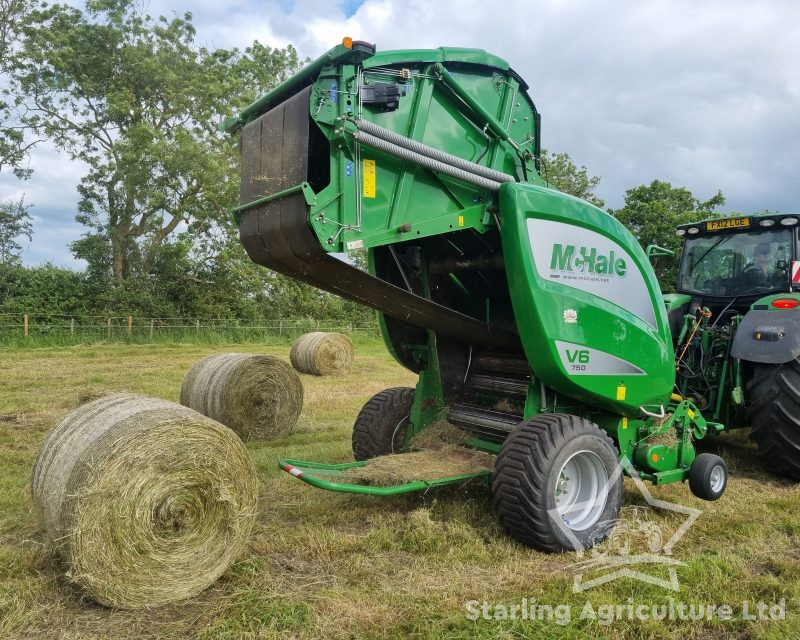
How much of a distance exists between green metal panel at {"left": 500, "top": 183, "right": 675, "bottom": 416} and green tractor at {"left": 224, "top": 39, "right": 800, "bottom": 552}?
14mm

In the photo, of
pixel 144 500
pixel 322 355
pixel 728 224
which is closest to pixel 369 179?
pixel 144 500

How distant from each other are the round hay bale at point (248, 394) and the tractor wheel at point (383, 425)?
2581 mm

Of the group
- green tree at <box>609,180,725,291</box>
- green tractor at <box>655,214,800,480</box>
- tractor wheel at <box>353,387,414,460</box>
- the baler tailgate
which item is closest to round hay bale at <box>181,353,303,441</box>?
tractor wheel at <box>353,387,414,460</box>

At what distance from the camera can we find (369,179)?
400 centimetres

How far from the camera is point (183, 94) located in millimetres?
25234

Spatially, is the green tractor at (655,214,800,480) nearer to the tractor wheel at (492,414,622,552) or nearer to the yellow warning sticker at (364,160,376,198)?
the tractor wheel at (492,414,622,552)

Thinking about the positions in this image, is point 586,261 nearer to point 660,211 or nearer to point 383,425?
point 383,425

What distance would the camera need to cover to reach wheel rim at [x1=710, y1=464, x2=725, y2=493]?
4990 mm

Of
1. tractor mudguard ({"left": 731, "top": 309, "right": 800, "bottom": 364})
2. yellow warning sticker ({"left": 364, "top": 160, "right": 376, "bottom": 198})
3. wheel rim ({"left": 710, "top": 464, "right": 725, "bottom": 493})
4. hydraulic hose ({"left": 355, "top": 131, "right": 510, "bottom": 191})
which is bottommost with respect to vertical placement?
wheel rim ({"left": 710, "top": 464, "right": 725, "bottom": 493})

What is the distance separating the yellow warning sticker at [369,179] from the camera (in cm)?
398

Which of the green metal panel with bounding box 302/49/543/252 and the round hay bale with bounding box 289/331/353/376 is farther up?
the green metal panel with bounding box 302/49/543/252

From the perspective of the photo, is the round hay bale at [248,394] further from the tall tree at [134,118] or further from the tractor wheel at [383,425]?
the tall tree at [134,118]

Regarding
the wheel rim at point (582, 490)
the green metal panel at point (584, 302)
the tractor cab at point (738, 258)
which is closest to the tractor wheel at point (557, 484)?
the wheel rim at point (582, 490)

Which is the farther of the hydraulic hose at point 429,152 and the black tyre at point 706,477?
the black tyre at point 706,477
